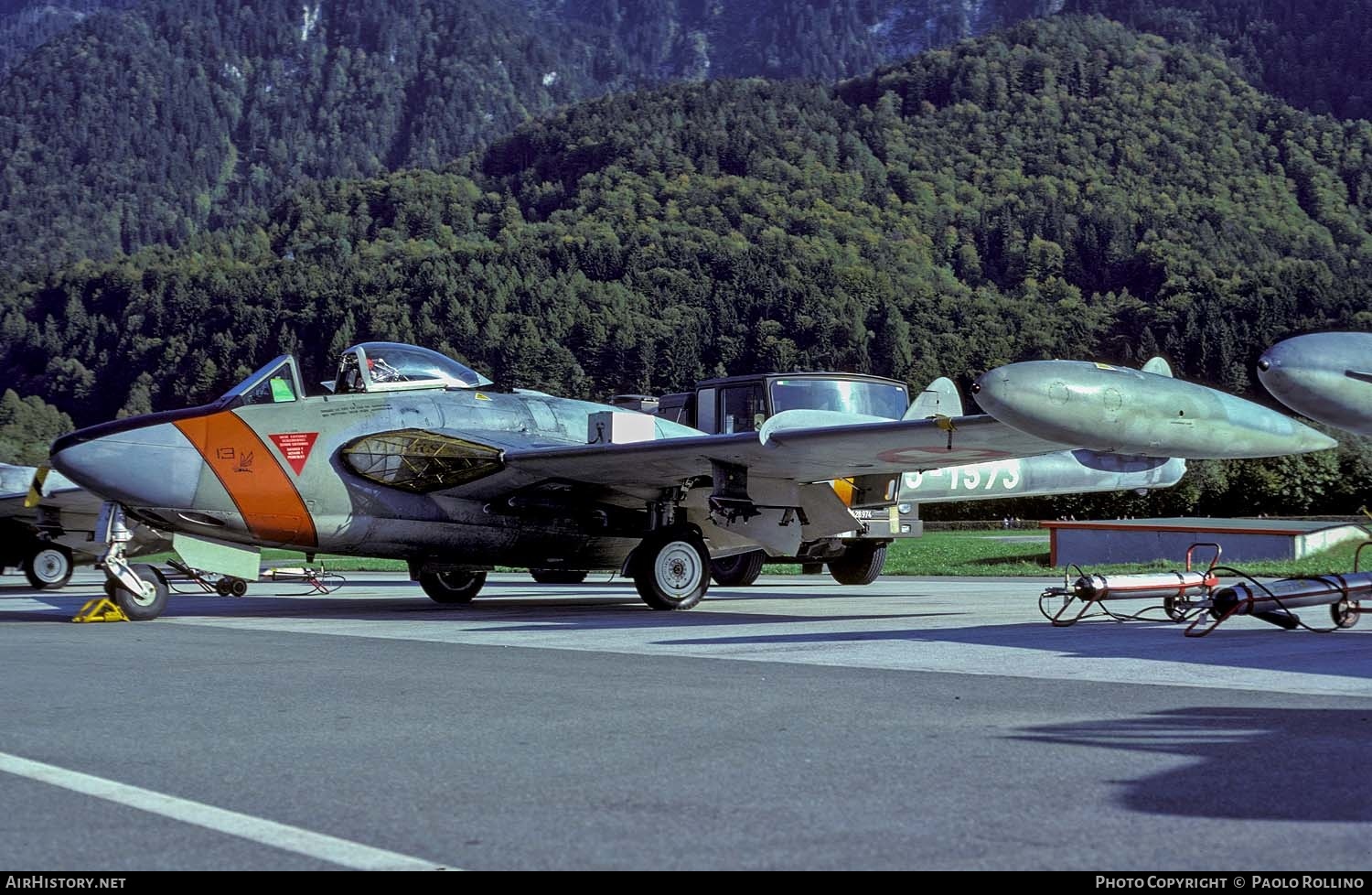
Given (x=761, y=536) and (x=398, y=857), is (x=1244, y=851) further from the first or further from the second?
(x=761, y=536)

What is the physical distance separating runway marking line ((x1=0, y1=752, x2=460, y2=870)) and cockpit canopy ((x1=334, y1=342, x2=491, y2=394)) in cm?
965

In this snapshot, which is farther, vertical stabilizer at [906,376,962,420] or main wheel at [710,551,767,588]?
main wheel at [710,551,767,588]

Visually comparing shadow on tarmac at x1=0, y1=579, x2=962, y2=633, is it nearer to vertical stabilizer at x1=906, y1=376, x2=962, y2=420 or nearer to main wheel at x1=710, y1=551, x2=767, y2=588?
main wheel at x1=710, y1=551, x2=767, y2=588

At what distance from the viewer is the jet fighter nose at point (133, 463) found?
13.5 m

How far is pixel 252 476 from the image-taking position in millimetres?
14008

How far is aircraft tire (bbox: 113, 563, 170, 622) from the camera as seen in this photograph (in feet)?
47.1

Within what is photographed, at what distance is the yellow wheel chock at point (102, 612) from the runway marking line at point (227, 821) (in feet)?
30.5

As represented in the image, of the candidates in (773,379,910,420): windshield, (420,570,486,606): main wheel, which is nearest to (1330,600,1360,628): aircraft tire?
(773,379,910,420): windshield

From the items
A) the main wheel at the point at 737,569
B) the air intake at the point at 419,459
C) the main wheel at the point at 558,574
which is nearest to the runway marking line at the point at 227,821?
the air intake at the point at 419,459

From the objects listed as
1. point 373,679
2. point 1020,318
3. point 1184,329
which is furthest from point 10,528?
point 1020,318

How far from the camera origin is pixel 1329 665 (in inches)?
348

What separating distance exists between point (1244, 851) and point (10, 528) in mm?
24828

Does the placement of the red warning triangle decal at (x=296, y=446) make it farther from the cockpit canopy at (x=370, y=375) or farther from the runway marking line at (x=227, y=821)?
the runway marking line at (x=227, y=821)

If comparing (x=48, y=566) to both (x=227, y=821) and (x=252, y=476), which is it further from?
(x=227, y=821)
